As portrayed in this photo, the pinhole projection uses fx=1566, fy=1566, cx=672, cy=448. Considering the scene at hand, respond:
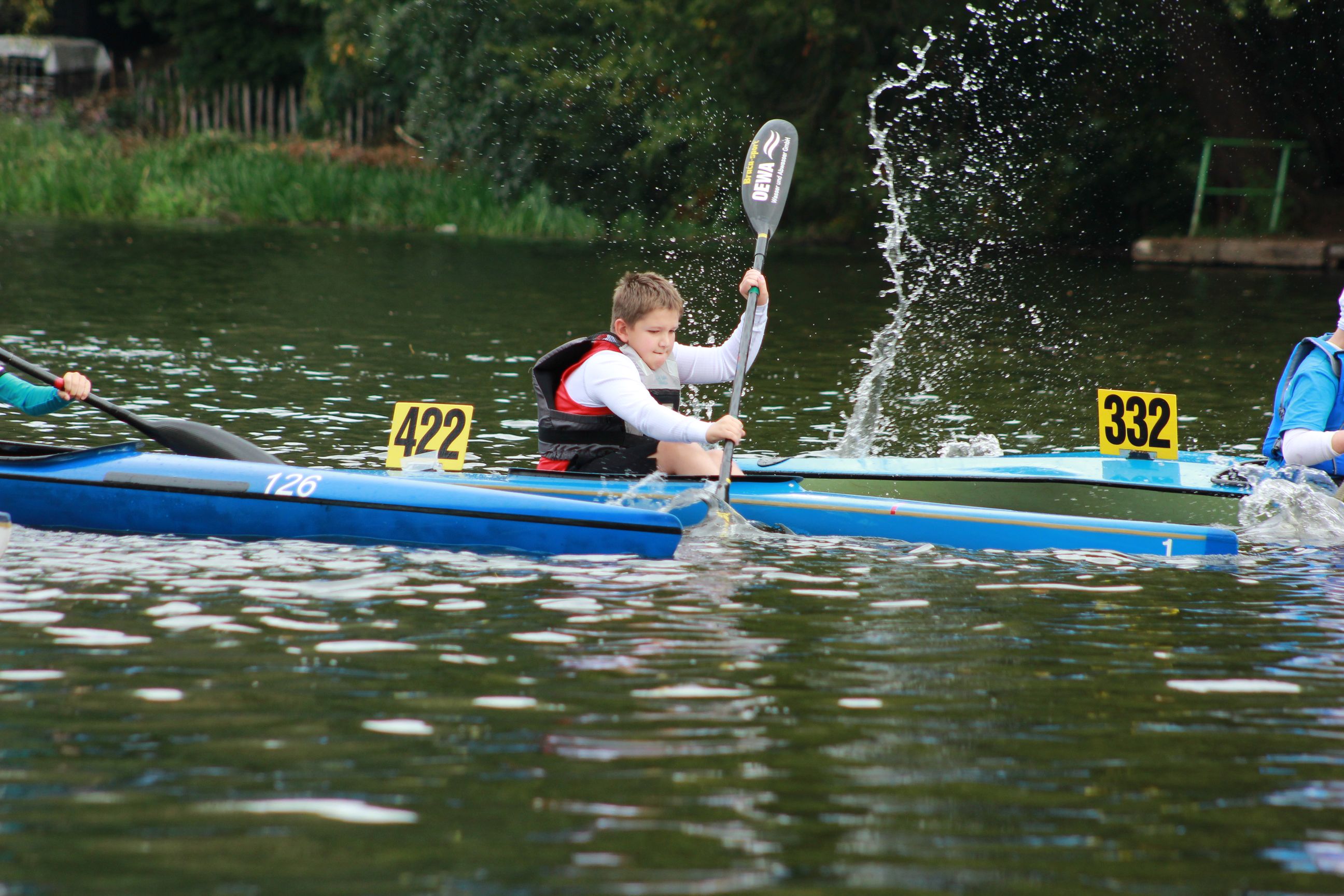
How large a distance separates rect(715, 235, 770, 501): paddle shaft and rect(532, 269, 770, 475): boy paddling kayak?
0.15 ft

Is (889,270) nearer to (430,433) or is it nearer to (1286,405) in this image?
(1286,405)

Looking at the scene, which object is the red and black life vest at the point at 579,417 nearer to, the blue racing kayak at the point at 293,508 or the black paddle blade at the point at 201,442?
the blue racing kayak at the point at 293,508

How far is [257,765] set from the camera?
3389 millimetres

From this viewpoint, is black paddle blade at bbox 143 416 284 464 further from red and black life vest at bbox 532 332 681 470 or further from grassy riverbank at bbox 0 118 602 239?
grassy riverbank at bbox 0 118 602 239

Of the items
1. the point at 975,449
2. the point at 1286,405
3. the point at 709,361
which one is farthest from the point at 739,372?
the point at 1286,405

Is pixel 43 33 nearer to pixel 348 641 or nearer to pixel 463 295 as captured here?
pixel 463 295

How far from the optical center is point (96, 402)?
6.43 metres

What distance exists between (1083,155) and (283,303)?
1270 centimetres

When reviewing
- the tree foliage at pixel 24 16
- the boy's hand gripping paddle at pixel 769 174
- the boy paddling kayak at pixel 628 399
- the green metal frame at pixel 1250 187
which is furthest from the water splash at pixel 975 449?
the tree foliage at pixel 24 16

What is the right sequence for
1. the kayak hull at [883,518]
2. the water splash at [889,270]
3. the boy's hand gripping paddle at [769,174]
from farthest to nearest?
the water splash at [889,270], the boy's hand gripping paddle at [769,174], the kayak hull at [883,518]

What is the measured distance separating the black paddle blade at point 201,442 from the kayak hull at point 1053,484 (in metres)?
2.06

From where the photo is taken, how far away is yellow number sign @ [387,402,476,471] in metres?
6.51

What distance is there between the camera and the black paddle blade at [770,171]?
24.9 feet

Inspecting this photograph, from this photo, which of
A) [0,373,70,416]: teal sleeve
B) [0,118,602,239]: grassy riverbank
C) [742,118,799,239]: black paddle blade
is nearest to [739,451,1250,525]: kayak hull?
[742,118,799,239]: black paddle blade
